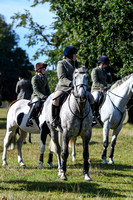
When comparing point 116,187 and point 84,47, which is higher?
point 84,47

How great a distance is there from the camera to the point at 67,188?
6570 mm

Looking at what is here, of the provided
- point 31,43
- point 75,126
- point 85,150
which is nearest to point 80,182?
point 85,150

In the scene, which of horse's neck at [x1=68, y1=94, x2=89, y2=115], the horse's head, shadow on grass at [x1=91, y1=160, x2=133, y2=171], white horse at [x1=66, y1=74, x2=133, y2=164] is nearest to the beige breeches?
horse's neck at [x1=68, y1=94, x2=89, y2=115]

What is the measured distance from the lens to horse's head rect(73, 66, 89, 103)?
652cm

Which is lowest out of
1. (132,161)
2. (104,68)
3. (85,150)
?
(132,161)

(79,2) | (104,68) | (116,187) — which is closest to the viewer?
(116,187)

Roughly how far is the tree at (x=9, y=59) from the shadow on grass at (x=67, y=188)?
1964 inches

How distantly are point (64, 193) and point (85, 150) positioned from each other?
146 centimetres

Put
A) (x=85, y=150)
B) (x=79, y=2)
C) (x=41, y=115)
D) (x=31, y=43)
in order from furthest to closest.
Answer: (x=31, y=43) < (x=79, y=2) < (x=41, y=115) < (x=85, y=150)

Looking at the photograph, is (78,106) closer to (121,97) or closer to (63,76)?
(63,76)

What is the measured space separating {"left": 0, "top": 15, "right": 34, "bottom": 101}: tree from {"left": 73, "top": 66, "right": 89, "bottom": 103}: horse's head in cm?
4978

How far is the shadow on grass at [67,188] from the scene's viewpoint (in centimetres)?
627

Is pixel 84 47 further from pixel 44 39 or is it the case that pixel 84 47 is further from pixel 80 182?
pixel 80 182

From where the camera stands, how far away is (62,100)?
7840 millimetres
